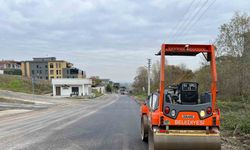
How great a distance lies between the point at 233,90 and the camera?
32500 millimetres

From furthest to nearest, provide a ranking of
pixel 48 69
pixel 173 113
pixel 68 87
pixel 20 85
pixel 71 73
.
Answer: pixel 48 69 → pixel 71 73 → pixel 20 85 → pixel 68 87 → pixel 173 113

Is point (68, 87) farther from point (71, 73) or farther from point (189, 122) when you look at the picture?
point (189, 122)

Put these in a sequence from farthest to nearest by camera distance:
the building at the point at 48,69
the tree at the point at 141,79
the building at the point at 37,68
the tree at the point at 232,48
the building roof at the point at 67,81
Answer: the building at the point at 37,68, the building at the point at 48,69, the tree at the point at 141,79, the building roof at the point at 67,81, the tree at the point at 232,48

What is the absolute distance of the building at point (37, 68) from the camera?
133m

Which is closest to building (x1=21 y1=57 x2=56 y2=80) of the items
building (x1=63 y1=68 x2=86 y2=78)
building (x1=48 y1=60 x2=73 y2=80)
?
building (x1=48 y1=60 x2=73 y2=80)

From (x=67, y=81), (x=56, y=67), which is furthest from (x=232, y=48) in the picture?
(x=56, y=67)

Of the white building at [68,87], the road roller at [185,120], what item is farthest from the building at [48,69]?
the road roller at [185,120]

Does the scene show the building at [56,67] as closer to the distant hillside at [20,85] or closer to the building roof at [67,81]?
the distant hillside at [20,85]

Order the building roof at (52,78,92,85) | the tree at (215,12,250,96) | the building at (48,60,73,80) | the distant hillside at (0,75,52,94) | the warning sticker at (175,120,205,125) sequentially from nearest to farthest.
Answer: the warning sticker at (175,120,205,125)
the tree at (215,12,250,96)
the building roof at (52,78,92,85)
the distant hillside at (0,75,52,94)
the building at (48,60,73,80)

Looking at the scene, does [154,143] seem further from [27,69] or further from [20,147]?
[27,69]

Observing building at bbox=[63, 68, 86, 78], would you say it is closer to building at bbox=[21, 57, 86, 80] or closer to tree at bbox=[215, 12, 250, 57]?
building at bbox=[21, 57, 86, 80]

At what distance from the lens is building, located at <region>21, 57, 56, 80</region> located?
5241 inches

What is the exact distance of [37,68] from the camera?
442 feet

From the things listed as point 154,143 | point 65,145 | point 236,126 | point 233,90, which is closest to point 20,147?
point 65,145
